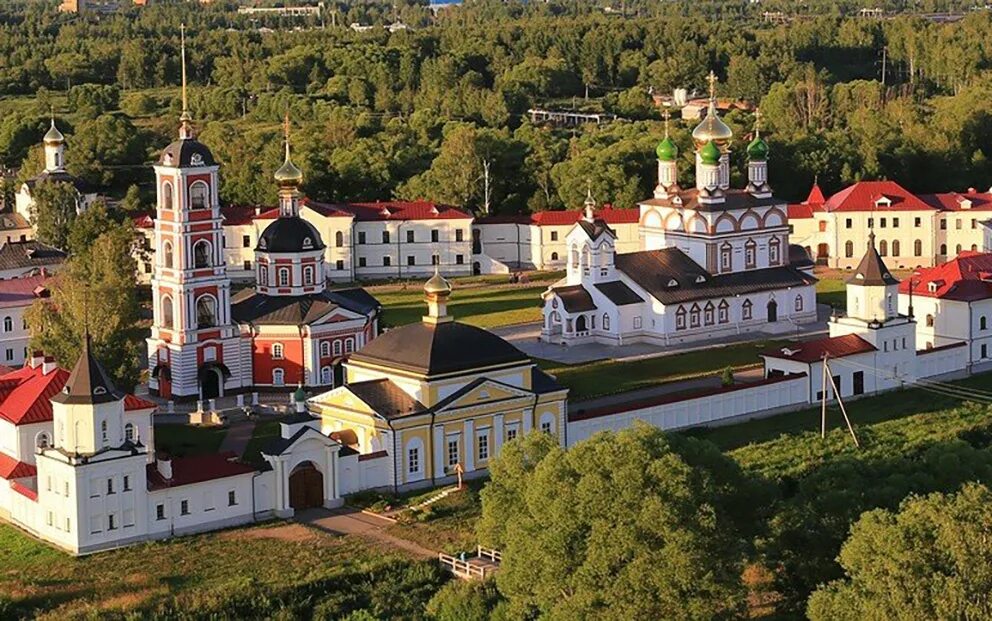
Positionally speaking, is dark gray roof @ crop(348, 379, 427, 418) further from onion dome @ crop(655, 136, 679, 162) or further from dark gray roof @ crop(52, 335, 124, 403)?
onion dome @ crop(655, 136, 679, 162)

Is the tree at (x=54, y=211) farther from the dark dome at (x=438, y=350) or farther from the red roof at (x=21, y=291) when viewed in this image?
the dark dome at (x=438, y=350)

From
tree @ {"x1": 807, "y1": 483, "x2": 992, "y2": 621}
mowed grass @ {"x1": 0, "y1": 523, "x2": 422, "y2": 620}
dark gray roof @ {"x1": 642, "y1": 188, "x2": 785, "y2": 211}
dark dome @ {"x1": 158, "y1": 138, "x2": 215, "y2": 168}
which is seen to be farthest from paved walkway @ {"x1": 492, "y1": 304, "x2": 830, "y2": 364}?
tree @ {"x1": 807, "y1": 483, "x2": 992, "y2": 621}

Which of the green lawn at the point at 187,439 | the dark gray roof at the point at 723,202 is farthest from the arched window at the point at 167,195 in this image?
the dark gray roof at the point at 723,202

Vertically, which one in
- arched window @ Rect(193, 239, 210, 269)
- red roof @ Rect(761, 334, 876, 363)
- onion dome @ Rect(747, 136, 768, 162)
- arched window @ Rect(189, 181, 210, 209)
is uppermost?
onion dome @ Rect(747, 136, 768, 162)

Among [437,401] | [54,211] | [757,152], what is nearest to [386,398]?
[437,401]

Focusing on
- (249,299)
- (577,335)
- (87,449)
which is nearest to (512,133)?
(577,335)

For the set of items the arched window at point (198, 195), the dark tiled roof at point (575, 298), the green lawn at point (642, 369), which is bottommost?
the green lawn at point (642, 369)

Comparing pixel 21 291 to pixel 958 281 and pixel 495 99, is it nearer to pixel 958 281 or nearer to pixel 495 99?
pixel 958 281

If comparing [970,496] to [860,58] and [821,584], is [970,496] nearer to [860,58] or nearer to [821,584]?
[821,584]
